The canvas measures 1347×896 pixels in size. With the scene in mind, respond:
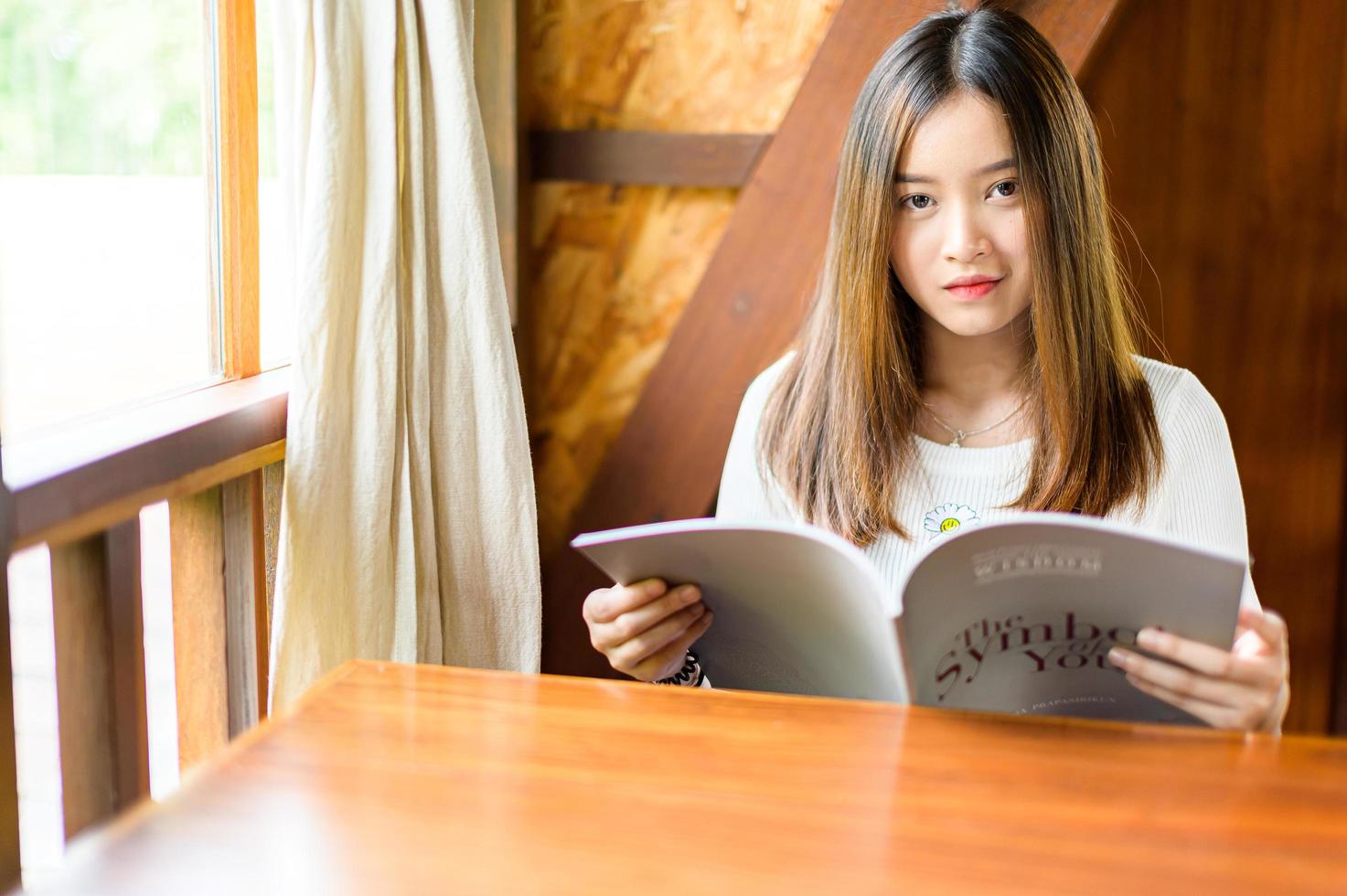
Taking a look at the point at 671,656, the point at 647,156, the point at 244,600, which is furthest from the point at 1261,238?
the point at 244,600

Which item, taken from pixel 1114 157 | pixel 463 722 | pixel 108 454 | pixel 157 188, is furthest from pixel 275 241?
pixel 1114 157

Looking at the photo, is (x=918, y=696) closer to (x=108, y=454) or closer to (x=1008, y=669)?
(x=1008, y=669)

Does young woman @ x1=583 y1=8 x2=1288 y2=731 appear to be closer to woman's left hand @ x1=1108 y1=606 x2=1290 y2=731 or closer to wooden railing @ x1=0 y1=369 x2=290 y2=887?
woman's left hand @ x1=1108 y1=606 x2=1290 y2=731

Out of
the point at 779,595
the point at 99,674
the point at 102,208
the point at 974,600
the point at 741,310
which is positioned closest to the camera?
the point at 974,600

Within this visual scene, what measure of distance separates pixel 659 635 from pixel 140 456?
1.74 ft

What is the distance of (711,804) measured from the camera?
2.44ft

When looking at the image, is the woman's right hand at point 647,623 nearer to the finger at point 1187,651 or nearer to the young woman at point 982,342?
the young woman at point 982,342

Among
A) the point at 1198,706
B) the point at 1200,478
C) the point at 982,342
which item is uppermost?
the point at 982,342

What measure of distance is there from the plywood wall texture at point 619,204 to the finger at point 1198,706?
1360 millimetres

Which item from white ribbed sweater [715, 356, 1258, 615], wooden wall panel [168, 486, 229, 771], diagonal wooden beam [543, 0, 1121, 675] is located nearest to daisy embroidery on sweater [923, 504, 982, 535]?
white ribbed sweater [715, 356, 1258, 615]

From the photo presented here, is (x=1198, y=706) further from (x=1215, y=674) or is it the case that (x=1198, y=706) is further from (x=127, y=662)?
(x=127, y=662)

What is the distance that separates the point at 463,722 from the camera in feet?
2.82

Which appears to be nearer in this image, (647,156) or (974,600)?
(974,600)

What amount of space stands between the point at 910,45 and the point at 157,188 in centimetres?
88
